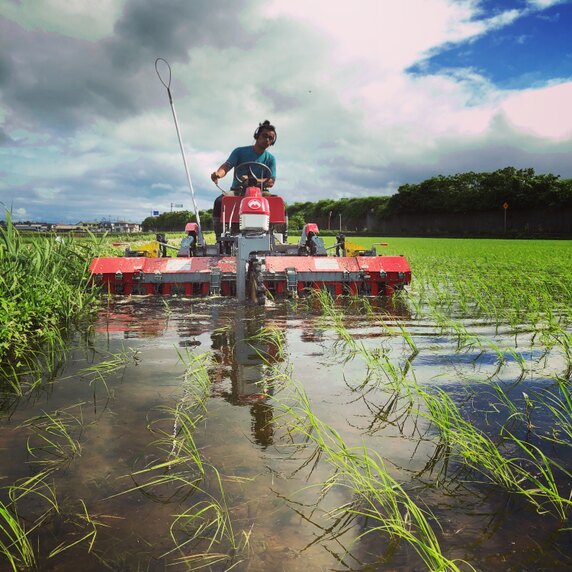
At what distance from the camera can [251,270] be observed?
7262 millimetres

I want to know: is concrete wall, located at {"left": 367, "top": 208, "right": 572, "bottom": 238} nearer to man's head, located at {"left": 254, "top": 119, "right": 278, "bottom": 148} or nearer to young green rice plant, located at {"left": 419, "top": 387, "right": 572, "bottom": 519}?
man's head, located at {"left": 254, "top": 119, "right": 278, "bottom": 148}

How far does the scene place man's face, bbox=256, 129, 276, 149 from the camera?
855 cm

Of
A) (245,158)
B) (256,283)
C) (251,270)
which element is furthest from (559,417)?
(245,158)

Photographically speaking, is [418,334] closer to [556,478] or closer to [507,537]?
[556,478]

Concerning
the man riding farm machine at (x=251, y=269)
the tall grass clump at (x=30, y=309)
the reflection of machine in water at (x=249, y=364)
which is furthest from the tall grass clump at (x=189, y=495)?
the man riding farm machine at (x=251, y=269)

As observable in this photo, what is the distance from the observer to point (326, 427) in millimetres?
2377

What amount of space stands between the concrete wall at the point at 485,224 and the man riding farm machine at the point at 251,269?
1425 inches

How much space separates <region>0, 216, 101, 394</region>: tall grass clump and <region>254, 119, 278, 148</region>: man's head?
3.80 metres

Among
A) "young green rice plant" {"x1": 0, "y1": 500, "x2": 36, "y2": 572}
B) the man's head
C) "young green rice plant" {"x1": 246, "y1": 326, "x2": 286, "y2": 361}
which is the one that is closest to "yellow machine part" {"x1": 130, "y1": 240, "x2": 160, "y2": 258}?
the man's head

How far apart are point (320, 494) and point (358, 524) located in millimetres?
201

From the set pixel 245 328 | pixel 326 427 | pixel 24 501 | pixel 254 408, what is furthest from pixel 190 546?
pixel 245 328

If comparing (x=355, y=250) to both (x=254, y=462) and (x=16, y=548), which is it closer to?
(x=254, y=462)

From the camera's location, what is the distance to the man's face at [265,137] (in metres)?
8.55

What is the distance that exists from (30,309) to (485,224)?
163 ft
